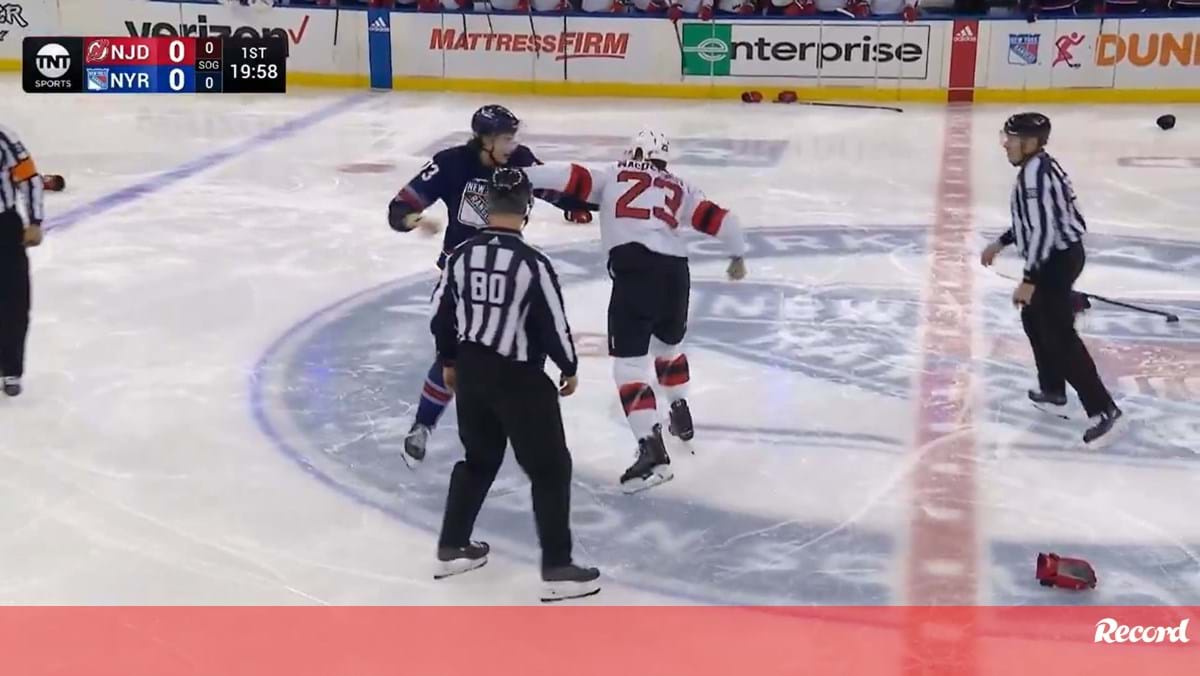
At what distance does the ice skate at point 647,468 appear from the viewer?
497cm

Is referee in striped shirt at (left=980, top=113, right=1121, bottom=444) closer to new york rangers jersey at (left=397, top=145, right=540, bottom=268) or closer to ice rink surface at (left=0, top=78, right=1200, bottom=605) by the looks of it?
ice rink surface at (left=0, top=78, right=1200, bottom=605)

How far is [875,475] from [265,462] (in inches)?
93.4

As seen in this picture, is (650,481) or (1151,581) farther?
(650,481)

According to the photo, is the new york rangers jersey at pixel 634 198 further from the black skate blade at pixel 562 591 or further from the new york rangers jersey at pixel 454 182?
the black skate blade at pixel 562 591

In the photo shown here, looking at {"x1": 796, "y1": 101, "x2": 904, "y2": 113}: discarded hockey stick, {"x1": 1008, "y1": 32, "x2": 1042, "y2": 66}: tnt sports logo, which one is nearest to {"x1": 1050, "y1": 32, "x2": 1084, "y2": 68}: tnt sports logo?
{"x1": 1008, "y1": 32, "x2": 1042, "y2": 66}: tnt sports logo

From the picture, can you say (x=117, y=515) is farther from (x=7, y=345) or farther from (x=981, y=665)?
(x=981, y=665)

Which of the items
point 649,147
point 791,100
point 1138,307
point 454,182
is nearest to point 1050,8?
point 791,100

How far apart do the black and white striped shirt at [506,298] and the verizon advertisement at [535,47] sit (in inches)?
471

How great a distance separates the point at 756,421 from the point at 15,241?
3.26 metres

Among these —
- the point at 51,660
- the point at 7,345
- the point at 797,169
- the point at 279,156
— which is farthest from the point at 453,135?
the point at 51,660

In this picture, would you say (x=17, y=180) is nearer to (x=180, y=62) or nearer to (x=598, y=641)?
(x=598, y=641)

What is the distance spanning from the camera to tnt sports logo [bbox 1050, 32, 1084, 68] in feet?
48.0

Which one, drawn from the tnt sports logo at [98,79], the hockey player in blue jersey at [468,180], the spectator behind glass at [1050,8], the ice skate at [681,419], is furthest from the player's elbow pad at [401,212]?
the tnt sports logo at [98,79]

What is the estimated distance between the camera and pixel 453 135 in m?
13.0
